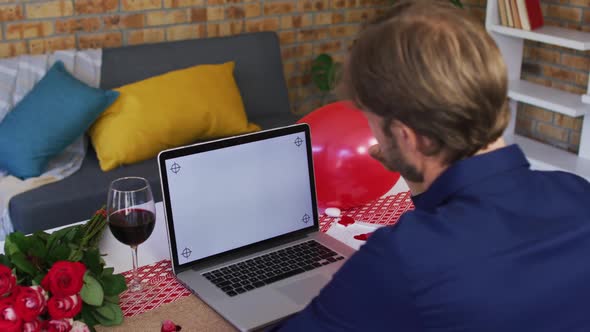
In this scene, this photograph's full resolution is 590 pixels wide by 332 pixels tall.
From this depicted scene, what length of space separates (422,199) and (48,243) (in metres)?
0.66

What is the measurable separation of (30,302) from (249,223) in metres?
0.53

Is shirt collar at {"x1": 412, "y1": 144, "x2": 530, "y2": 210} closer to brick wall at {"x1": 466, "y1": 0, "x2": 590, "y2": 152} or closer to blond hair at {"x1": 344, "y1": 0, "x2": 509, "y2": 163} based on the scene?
blond hair at {"x1": 344, "y1": 0, "x2": 509, "y2": 163}

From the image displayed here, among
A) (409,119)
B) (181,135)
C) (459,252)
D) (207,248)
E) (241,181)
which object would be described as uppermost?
(409,119)

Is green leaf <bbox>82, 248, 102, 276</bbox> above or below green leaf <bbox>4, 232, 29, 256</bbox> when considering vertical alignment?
below

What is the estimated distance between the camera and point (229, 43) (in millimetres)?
3510

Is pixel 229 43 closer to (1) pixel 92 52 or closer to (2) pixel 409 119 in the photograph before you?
(1) pixel 92 52

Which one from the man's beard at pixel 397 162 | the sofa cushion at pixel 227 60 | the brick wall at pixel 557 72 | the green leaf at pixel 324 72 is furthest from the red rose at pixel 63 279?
the brick wall at pixel 557 72

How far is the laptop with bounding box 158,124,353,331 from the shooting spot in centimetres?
143

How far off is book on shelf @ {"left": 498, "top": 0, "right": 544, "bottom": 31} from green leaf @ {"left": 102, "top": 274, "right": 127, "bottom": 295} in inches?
114

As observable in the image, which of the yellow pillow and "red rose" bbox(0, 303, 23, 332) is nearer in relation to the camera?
"red rose" bbox(0, 303, 23, 332)

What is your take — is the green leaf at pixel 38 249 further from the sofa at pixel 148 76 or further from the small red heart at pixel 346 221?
the sofa at pixel 148 76

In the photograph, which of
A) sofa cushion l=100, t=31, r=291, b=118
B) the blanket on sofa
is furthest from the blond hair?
sofa cushion l=100, t=31, r=291, b=118

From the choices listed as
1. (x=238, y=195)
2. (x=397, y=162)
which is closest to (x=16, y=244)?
(x=238, y=195)

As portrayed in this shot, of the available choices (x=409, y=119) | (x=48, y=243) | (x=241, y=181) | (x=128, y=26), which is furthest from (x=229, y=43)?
(x=409, y=119)
